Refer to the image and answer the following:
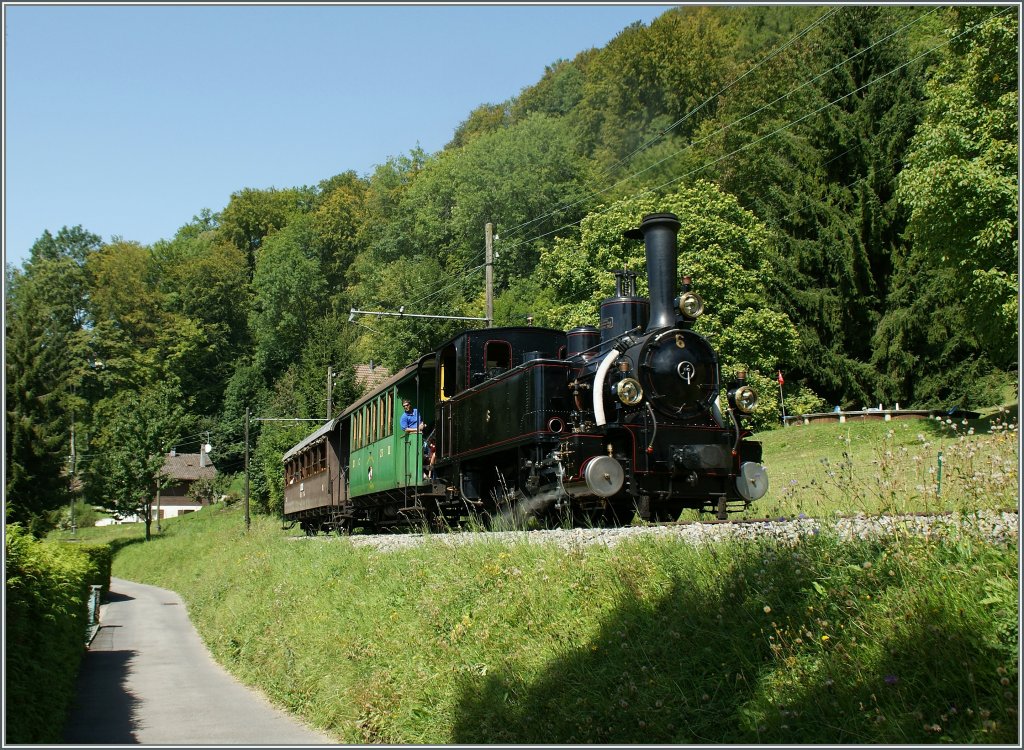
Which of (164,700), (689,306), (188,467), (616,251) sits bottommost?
(164,700)

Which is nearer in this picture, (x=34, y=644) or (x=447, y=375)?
(x=34, y=644)

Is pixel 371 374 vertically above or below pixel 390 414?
above

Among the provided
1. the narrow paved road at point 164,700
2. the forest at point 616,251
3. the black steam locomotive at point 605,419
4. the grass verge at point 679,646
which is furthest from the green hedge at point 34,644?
the forest at point 616,251

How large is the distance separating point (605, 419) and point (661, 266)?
233 cm

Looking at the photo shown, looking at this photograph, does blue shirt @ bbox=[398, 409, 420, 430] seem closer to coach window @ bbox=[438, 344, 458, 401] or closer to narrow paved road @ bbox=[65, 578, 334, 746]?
coach window @ bbox=[438, 344, 458, 401]

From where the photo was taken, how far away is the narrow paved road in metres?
10.8

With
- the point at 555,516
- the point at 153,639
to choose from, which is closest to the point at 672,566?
the point at 555,516

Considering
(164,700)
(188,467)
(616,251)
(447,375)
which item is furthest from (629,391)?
(188,467)

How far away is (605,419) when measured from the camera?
36.6 feet

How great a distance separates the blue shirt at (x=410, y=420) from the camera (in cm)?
1647

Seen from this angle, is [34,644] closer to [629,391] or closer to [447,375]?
[629,391]

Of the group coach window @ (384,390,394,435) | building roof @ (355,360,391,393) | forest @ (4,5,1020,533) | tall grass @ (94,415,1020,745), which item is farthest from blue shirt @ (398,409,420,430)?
building roof @ (355,360,391,393)

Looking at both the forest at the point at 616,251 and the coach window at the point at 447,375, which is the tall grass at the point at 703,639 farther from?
Answer: the forest at the point at 616,251

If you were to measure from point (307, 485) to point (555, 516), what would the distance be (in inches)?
733
